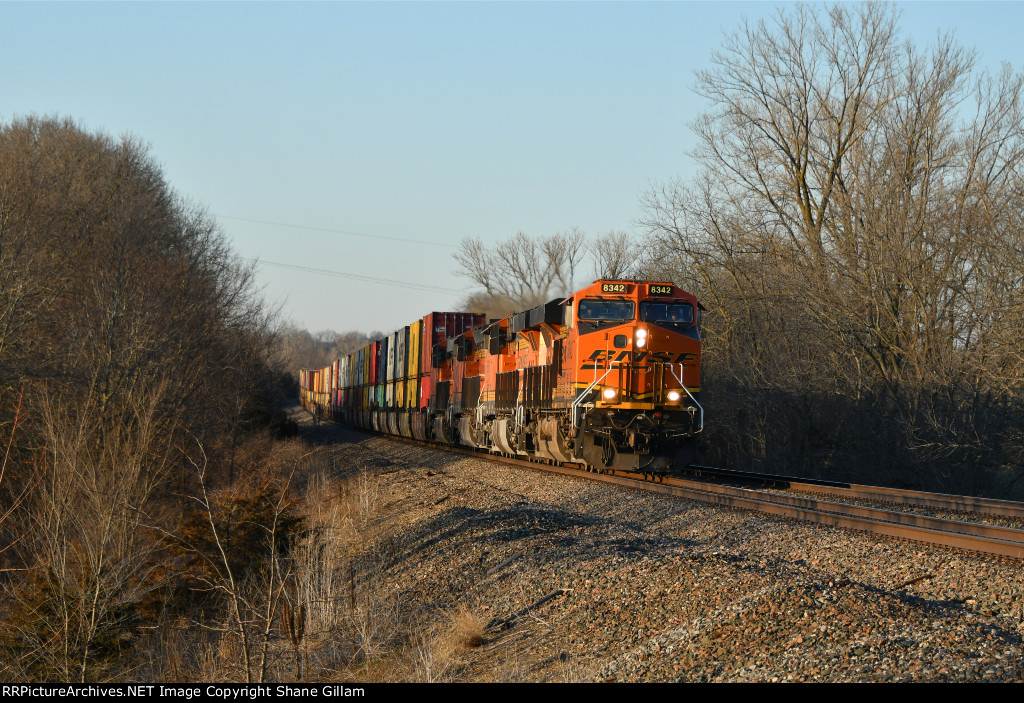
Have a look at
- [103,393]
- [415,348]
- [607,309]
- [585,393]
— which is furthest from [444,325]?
[585,393]

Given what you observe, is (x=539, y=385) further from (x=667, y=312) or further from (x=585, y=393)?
(x=667, y=312)

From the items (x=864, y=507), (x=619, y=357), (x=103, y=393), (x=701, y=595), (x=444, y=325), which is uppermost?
(x=444, y=325)

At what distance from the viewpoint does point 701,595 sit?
780 centimetres

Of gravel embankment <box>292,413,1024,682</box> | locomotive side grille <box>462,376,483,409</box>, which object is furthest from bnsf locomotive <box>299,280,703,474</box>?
gravel embankment <box>292,413,1024,682</box>

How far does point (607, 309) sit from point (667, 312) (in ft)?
4.13

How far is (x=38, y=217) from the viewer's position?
24.1 meters

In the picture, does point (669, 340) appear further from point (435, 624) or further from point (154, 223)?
point (154, 223)

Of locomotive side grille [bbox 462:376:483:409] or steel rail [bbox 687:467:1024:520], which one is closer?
steel rail [bbox 687:467:1024:520]

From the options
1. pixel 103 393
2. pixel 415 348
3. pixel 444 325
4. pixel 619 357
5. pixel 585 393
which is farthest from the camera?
pixel 415 348

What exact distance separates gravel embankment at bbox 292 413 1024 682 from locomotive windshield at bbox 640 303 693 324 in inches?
186

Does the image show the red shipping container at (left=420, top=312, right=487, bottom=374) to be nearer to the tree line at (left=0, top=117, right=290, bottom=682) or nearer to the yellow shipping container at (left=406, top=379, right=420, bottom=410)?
the yellow shipping container at (left=406, top=379, right=420, bottom=410)

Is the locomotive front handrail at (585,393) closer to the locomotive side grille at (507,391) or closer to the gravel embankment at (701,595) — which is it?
the gravel embankment at (701,595)

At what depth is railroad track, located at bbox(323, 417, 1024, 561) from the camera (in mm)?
9906

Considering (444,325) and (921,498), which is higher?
(444,325)
